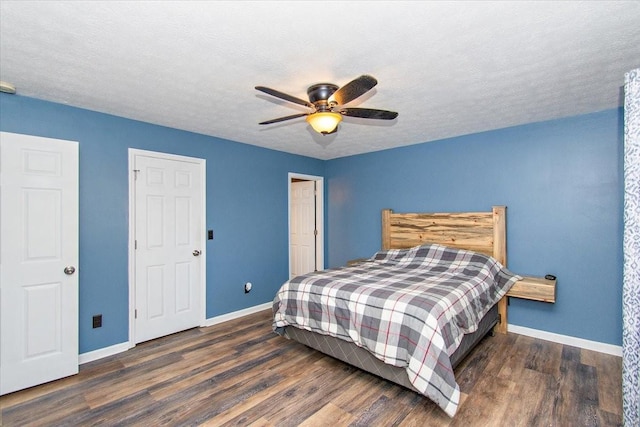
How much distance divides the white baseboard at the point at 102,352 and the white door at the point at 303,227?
2.80m

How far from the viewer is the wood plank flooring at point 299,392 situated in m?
2.07

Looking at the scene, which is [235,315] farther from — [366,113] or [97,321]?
[366,113]

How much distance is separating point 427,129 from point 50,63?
11.6ft

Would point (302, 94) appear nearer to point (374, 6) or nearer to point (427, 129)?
point (374, 6)

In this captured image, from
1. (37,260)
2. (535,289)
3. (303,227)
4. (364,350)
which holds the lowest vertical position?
(364,350)

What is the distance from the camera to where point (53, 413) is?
7.11 ft

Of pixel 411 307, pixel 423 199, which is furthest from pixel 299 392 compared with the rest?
pixel 423 199

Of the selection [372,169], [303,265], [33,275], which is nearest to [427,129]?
[372,169]

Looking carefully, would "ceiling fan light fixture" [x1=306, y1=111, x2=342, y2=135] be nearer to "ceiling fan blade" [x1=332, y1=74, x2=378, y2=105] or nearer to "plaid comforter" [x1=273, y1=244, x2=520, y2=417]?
"ceiling fan blade" [x1=332, y1=74, x2=378, y2=105]

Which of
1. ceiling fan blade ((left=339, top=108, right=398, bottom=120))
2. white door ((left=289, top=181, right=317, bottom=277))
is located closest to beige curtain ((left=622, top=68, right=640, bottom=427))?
ceiling fan blade ((left=339, top=108, right=398, bottom=120))

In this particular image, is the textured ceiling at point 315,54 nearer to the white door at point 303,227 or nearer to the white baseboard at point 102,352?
the white baseboard at point 102,352

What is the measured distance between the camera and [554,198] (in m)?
3.33

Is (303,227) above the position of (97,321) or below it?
above

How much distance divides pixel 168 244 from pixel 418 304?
285 cm
